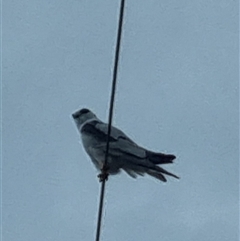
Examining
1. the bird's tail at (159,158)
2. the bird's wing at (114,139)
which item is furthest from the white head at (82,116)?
the bird's tail at (159,158)

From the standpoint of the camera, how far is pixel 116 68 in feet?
25.7

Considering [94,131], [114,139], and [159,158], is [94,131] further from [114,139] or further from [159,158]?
[159,158]

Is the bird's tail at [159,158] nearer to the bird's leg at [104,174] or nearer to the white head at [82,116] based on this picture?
the bird's leg at [104,174]

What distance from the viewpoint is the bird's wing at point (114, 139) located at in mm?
10508

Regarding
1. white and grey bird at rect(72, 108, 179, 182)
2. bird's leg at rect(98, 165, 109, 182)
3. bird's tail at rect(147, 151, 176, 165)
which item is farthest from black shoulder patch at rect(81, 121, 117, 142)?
bird's leg at rect(98, 165, 109, 182)

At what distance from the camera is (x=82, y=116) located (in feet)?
39.8

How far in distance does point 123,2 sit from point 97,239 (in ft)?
5.51

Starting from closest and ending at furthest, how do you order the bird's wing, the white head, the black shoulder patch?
the bird's wing
the black shoulder patch
the white head

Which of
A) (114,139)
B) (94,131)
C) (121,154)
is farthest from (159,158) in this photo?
(94,131)

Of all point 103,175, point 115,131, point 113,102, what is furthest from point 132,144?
point 113,102

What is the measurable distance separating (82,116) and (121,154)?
1.73 metres

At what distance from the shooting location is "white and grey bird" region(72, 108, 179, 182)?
10.2 m

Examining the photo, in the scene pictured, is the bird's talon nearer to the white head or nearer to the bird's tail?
the bird's tail

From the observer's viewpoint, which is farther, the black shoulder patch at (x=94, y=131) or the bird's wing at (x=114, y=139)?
the black shoulder patch at (x=94, y=131)
